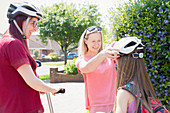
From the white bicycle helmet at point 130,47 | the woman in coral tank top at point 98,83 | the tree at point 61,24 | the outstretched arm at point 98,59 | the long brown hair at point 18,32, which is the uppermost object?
the tree at point 61,24

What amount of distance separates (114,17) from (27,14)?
9.04 feet

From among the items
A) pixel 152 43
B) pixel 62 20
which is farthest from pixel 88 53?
pixel 62 20

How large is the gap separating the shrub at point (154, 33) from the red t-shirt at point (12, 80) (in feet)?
8.84

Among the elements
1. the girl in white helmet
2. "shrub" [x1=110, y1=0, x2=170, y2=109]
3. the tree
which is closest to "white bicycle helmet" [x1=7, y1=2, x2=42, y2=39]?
the girl in white helmet

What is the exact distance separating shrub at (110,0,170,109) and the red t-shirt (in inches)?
106

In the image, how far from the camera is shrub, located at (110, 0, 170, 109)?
12.5 ft

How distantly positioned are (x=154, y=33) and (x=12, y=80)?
2951 millimetres

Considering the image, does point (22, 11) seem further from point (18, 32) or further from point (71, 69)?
point (71, 69)

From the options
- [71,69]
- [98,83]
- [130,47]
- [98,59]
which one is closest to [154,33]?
[98,83]

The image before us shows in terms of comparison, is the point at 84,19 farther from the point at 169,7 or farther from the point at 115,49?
the point at 115,49

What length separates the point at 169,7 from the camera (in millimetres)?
3795

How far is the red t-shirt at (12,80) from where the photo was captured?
1763mm

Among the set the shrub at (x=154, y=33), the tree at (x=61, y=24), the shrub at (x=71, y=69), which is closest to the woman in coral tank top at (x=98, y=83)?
the shrub at (x=154, y=33)

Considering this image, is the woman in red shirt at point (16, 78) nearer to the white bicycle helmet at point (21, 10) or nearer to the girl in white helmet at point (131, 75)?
the white bicycle helmet at point (21, 10)
